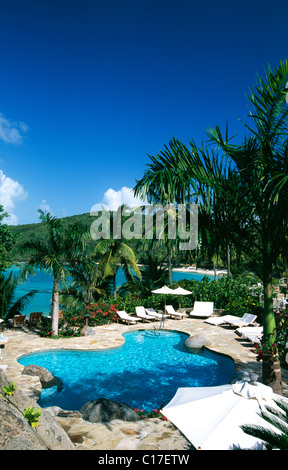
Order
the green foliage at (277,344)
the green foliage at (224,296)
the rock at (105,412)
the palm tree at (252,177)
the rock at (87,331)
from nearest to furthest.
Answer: the palm tree at (252,177) < the green foliage at (277,344) < the rock at (105,412) < the rock at (87,331) < the green foliage at (224,296)

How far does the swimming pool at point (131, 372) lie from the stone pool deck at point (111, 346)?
1.40 ft

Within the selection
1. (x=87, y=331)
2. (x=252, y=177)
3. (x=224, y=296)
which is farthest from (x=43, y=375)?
(x=224, y=296)

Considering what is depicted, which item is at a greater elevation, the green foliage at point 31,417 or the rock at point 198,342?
the green foliage at point 31,417

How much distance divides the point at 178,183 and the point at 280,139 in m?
2.12

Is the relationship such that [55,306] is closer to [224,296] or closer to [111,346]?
[111,346]

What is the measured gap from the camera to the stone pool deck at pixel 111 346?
5.50m

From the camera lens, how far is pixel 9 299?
55.0 feet

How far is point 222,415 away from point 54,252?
10.7m

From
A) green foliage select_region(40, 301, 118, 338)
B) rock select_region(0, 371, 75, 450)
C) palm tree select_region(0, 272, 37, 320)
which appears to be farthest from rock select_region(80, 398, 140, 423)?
palm tree select_region(0, 272, 37, 320)

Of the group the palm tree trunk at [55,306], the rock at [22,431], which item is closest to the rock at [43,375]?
the palm tree trunk at [55,306]

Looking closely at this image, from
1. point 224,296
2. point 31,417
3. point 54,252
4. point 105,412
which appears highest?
point 54,252

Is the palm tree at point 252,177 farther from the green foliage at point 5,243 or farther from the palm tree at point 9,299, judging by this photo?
the palm tree at point 9,299
